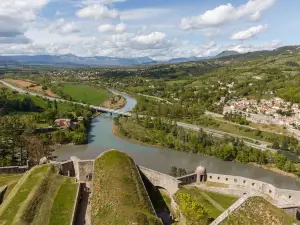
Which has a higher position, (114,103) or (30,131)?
(30,131)

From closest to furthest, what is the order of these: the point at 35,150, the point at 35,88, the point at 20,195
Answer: the point at 20,195
the point at 35,150
the point at 35,88

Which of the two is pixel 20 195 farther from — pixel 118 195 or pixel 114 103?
pixel 114 103

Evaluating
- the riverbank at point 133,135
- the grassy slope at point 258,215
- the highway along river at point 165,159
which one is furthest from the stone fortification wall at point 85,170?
the riverbank at point 133,135

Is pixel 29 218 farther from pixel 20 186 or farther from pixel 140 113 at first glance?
pixel 140 113

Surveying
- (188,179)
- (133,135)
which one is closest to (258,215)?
(188,179)

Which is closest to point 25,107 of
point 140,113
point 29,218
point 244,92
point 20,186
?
point 140,113

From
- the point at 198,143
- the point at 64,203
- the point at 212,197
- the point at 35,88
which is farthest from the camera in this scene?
the point at 35,88

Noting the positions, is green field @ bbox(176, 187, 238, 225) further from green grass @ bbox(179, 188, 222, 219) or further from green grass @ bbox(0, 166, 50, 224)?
green grass @ bbox(0, 166, 50, 224)

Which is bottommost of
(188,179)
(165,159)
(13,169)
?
(165,159)
